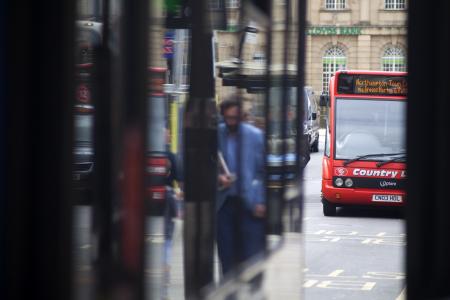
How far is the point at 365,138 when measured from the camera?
1645 centimetres

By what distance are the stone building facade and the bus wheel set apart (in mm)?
29818

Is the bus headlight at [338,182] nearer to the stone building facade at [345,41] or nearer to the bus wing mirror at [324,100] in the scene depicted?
the bus wing mirror at [324,100]

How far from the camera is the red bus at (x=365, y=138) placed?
53.8 ft

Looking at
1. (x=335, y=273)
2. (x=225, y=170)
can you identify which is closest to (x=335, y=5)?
(x=335, y=273)

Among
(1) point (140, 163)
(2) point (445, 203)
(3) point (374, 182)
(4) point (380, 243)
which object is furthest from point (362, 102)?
(1) point (140, 163)

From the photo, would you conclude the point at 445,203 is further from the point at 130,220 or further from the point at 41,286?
the point at 41,286

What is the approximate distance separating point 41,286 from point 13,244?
0.34 ft

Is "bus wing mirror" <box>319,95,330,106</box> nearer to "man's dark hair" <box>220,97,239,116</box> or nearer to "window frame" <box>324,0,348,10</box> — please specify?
"man's dark hair" <box>220,97,239,116</box>

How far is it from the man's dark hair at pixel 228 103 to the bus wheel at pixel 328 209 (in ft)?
48.5

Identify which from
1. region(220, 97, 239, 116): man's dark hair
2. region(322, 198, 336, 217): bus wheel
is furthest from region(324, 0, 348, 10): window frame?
region(220, 97, 239, 116): man's dark hair

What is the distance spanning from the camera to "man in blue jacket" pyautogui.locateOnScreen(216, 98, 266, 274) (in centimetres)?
270

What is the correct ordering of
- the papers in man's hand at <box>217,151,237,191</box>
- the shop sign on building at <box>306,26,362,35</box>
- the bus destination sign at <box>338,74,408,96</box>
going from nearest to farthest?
the papers in man's hand at <box>217,151,237,191</box>
the bus destination sign at <box>338,74,408,96</box>
the shop sign on building at <box>306,26,362,35</box>

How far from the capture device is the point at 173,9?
7.64ft

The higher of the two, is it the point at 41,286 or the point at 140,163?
the point at 140,163
